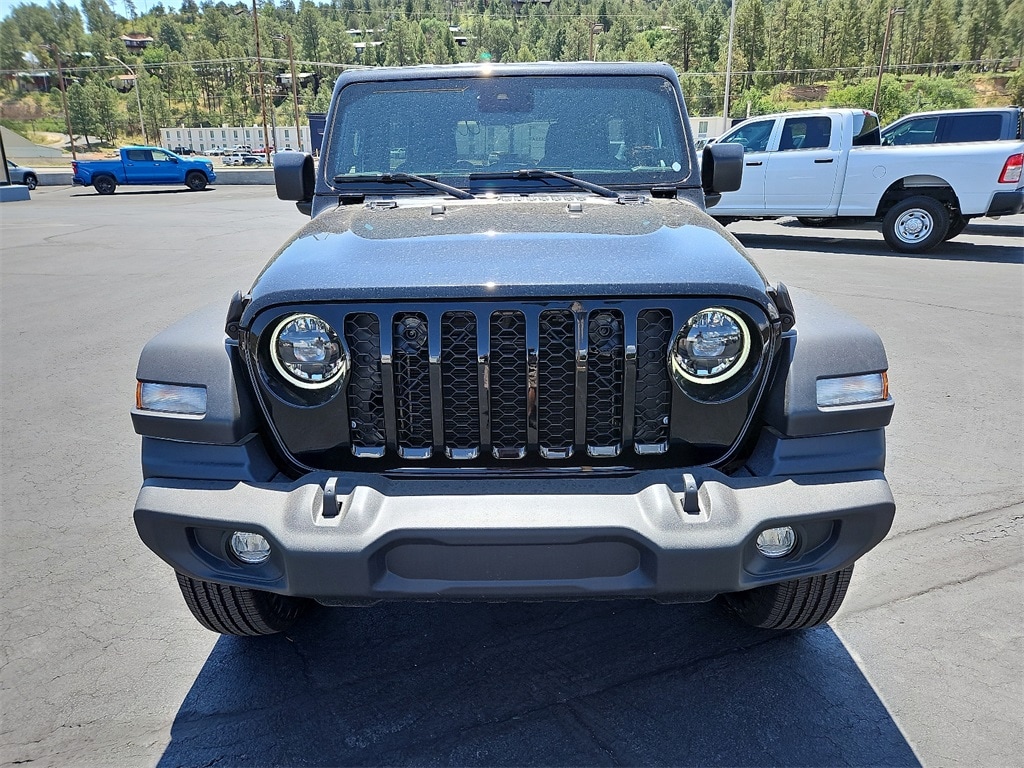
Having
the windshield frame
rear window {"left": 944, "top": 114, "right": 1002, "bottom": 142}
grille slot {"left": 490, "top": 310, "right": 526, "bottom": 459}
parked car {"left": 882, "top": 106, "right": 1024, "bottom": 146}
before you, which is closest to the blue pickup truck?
parked car {"left": 882, "top": 106, "right": 1024, "bottom": 146}

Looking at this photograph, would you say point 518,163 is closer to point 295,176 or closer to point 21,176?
point 295,176

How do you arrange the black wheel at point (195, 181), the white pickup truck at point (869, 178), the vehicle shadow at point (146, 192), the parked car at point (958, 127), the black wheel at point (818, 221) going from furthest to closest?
the black wheel at point (195, 181) → the vehicle shadow at point (146, 192) → the black wheel at point (818, 221) → the parked car at point (958, 127) → the white pickup truck at point (869, 178)

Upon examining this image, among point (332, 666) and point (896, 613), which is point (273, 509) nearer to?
point (332, 666)

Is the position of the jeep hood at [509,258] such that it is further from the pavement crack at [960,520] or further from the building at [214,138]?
the building at [214,138]

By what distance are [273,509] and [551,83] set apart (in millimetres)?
2453

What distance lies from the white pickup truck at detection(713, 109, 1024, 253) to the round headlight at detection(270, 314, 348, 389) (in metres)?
9.14

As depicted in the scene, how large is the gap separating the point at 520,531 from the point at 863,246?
12423 mm

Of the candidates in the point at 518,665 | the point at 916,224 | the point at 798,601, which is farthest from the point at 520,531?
the point at 916,224

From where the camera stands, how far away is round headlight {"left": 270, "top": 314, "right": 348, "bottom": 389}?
7.11ft

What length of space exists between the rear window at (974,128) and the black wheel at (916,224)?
1701 mm

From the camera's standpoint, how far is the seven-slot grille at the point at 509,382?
7.03 feet

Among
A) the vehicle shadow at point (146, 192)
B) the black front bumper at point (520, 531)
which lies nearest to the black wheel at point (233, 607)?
the black front bumper at point (520, 531)

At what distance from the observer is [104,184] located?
30641 mm

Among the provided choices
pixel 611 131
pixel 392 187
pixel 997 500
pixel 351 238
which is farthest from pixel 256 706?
pixel 997 500
